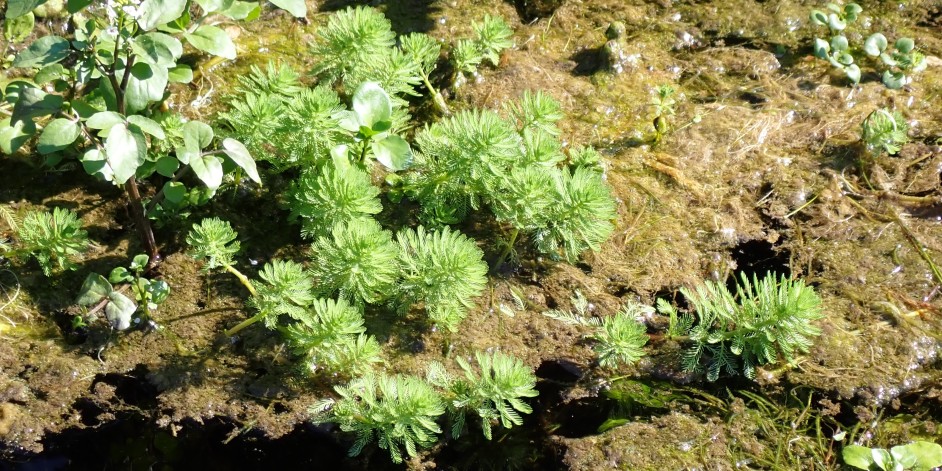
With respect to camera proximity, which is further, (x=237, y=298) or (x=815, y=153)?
(x=815, y=153)

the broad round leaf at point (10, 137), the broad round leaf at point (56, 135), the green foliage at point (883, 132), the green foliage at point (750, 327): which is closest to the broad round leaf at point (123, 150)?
the broad round leaf at point (56, 135)

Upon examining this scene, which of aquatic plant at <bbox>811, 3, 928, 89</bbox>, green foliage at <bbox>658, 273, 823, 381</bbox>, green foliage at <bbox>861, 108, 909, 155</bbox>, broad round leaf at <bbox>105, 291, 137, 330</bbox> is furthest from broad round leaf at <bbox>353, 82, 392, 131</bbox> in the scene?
aquatic plant at <bbox>811, 3, 928, 89</bbox>

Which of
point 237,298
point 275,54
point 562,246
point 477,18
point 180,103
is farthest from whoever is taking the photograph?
point 477,18

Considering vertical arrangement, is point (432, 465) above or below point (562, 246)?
below

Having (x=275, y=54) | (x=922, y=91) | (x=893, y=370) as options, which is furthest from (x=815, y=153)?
(x=275, y=54)

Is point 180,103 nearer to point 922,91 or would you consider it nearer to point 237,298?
point 237,298

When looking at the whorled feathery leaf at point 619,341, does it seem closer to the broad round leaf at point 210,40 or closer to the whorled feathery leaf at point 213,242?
the whorled feathery leaf at point 213,242

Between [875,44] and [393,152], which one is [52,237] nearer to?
[393,152]

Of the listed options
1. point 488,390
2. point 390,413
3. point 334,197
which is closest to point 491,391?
point 488,390
